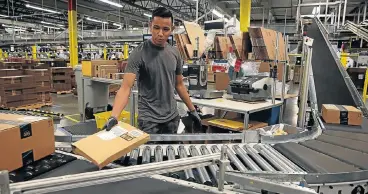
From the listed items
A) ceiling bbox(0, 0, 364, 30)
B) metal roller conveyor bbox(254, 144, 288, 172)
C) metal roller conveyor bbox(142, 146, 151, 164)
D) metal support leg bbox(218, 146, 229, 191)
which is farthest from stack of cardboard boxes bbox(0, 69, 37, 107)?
metal support leg bbox(218, 146, 229, 191)

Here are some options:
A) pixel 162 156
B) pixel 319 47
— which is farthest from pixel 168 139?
pixel 319 47

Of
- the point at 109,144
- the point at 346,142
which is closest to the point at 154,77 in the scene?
the point at 109,144

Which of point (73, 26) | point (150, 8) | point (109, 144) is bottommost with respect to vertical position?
point (109, 144)

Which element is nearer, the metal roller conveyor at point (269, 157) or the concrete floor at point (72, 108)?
the metal roller conveyor at point (269, 157)

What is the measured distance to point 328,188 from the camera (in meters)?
1.09

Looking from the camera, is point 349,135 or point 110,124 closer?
point 110,124

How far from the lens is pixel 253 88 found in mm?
2844

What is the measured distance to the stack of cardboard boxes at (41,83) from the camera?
6219 millimetres

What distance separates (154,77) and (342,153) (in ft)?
3.97

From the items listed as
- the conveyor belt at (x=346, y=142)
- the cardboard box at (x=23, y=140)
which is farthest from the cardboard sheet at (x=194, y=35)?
the cardboard box at (x=23, y=140)

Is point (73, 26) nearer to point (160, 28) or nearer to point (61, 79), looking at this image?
point (61, 79)

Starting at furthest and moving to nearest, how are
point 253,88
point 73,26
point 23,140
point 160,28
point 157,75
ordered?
point 73,26 → point 253,88 → point 157,75 → point 160,28 → point 23,140

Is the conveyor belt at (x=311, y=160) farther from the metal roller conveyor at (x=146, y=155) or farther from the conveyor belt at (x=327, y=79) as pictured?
the conveyor belt at (x=327, y=79)

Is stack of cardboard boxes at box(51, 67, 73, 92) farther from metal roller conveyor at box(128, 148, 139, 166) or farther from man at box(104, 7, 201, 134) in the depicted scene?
metal roller conveyor at box(128, 148, 139, 166)
